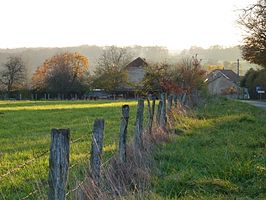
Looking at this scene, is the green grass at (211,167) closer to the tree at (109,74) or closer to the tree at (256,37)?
the tree at (256,37)

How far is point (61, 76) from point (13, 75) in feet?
76.9

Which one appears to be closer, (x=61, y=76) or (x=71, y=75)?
(x=61, y=76)

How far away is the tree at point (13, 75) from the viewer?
114m

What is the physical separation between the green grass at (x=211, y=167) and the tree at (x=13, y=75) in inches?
3976

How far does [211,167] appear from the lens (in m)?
10.8

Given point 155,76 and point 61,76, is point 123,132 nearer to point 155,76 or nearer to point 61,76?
point 155,76

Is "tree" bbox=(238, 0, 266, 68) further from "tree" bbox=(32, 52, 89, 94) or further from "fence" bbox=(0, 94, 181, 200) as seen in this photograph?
"tree" bbox=(32, 52, 89, 94)

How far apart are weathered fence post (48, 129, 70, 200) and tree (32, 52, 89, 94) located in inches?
3632

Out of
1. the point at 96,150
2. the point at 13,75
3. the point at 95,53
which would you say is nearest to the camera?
the point at 96,150

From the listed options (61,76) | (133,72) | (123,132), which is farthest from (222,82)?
(123,132)

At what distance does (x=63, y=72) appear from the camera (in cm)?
9881

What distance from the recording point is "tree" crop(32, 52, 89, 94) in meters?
97.2

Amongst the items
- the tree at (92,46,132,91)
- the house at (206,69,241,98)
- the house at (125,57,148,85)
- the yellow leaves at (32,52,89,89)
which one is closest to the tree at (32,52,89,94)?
the yellow leaves at (32,52,89,89)

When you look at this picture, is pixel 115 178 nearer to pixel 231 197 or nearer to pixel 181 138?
pixel 231 197
